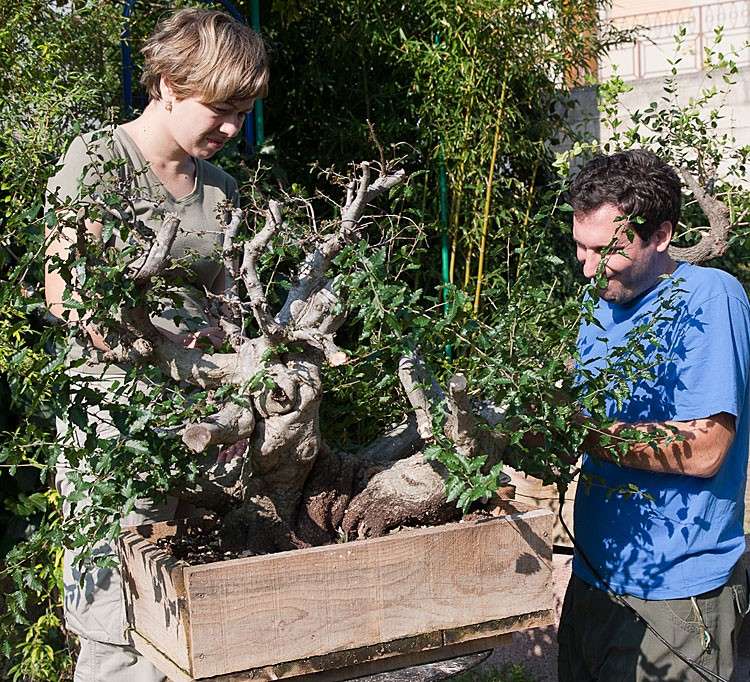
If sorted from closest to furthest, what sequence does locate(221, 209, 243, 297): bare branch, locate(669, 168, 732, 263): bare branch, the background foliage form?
locate(221, 209, 243, 297): bare branch < the background foliage < locate(669, 168, 732, 263): bare branch

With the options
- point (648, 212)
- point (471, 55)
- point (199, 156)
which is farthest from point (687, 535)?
point (471, 55)

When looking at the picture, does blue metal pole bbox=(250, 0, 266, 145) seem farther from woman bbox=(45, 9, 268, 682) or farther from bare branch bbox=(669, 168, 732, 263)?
woman bbox=(45, 9, 268, 682)

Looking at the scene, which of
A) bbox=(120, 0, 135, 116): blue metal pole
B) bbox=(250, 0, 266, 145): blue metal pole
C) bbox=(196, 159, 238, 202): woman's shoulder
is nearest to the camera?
bbox=(196, 159, 238, 202): woman's shoulder

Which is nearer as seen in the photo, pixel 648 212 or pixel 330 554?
pixel 330 554

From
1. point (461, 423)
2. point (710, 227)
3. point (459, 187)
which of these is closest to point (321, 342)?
point (461, 423)

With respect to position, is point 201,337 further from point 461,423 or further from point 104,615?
point 104,615

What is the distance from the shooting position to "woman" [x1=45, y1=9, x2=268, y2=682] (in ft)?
5.89

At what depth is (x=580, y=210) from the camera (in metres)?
1.91

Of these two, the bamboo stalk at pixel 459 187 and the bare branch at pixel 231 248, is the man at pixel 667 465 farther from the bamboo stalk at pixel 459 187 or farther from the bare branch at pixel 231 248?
the bamboo stalk at pixel 459 187

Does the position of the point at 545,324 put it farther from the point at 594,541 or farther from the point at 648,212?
the point at 594,541

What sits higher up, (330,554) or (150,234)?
(150,234)

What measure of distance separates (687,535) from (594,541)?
0.62 feet

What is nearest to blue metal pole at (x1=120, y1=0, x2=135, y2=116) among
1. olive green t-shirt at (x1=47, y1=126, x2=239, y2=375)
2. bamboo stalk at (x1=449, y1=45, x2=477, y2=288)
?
bamboo stalk at (x1=449, y1=45, x2=477, y2=288)

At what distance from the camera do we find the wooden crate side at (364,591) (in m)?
1.42
